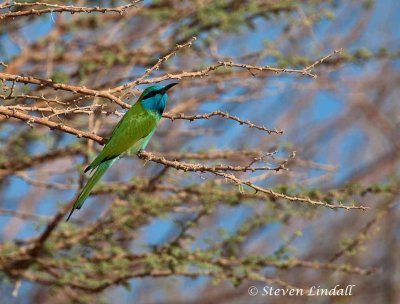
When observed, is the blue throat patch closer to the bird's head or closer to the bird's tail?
the bird's head

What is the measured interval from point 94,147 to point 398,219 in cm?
471

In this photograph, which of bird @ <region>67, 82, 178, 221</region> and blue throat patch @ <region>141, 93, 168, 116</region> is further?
blue throat patch @ <region>141, 93, 168, 116</region>

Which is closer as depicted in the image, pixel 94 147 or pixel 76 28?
pixel 94 147

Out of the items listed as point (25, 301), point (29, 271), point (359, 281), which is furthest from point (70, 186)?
point (359, 281)

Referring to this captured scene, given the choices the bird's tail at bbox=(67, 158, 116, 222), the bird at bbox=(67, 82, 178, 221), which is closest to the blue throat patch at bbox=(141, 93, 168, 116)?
the bird at bbox=(67, 82, 178, 221)

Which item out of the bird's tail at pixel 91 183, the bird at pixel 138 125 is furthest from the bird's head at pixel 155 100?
the bird's tail at pixel 91 183

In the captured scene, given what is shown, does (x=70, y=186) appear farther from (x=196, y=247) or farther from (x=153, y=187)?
(x=196, y=247)

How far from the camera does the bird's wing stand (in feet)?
10.1

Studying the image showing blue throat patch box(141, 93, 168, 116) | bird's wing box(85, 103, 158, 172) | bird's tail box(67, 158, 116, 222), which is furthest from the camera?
blue throat patch box(141, 93, 168, 116)

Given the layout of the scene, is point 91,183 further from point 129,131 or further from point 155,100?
point 155,100

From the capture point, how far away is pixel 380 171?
7.74 metres

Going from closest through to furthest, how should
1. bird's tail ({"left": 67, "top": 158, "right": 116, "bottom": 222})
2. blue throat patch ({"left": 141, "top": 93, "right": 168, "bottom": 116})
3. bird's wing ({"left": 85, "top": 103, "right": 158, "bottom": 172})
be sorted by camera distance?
bird's tail ({"left": 67, "top": 158, "right": 116, "bottom": 222})
bird's wing ({"left": 85, "top": 103, "right": 158, "bottom": 172})
blue throat patch ({"left": 141, "top": 93, "right": 168, "bottom": 116})

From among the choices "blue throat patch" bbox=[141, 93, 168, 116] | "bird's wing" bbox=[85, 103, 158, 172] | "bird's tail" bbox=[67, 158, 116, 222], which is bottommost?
"bird's tail" bbox=[67, 158, 116, 222]

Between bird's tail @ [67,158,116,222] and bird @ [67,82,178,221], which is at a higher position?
bird @ [67,82,178,221]
